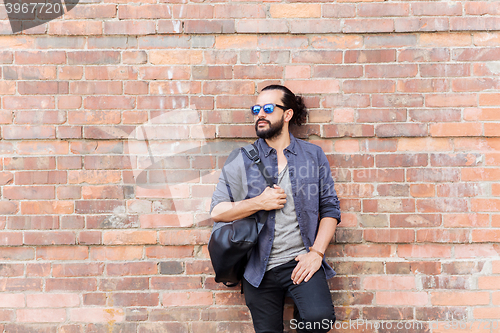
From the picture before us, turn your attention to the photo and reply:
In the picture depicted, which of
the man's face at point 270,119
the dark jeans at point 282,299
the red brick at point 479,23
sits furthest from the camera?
the red brick at point 479,23

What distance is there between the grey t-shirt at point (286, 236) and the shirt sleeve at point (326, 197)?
22cm

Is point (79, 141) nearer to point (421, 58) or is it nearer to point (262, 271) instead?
point (262, 271)

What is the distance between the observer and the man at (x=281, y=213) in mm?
2180

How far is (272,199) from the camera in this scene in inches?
85.6

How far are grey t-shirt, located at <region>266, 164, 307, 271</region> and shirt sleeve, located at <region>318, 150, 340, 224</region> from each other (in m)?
0.22

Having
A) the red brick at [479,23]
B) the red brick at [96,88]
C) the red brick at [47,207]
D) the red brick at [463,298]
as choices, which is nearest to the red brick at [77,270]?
the red brick at [47,207]

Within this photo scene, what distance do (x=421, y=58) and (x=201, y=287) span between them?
2458 mm

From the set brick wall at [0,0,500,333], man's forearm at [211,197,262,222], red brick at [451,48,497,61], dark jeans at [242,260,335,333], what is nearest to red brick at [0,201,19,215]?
brick wall at [0,0,500,333]

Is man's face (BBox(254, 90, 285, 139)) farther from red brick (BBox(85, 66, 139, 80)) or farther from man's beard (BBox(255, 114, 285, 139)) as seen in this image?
red brick (BBox(85, 66, 139, 80))

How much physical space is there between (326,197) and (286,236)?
1.27 ft

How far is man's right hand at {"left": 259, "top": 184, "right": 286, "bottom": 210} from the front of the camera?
2174mm

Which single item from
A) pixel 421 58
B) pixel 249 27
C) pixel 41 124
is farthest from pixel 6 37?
pixel 421 58

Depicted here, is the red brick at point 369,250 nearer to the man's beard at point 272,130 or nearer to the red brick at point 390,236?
the red brick at point 390,236

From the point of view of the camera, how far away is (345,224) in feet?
8.61
